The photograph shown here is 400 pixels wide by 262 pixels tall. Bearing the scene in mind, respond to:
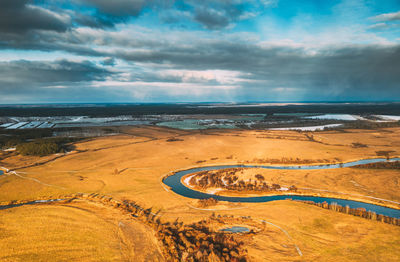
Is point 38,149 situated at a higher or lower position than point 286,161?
higher

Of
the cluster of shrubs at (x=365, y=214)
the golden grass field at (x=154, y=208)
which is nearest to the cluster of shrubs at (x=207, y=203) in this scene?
the golden grass field at (x=154, y=208)

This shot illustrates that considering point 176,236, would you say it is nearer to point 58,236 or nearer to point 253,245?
point 253,245

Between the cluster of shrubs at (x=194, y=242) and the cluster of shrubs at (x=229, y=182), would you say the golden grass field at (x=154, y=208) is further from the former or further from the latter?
the cluster of shrubs at (x=229, y=182)

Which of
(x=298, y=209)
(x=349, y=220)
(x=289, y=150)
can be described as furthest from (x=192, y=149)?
(x=349, y=220)

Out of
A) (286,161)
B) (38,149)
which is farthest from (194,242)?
(38,149)

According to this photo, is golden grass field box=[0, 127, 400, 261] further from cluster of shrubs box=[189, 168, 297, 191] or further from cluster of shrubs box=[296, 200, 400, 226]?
cluster of shrubs box=[189, 168, 297, 191]

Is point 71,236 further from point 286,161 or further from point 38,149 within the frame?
point 38,149

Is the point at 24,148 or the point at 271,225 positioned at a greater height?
the point at 24,148

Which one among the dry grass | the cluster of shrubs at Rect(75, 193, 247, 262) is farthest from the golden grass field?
the cluster of shrubs at Rect(75, 193, 247, 262)
